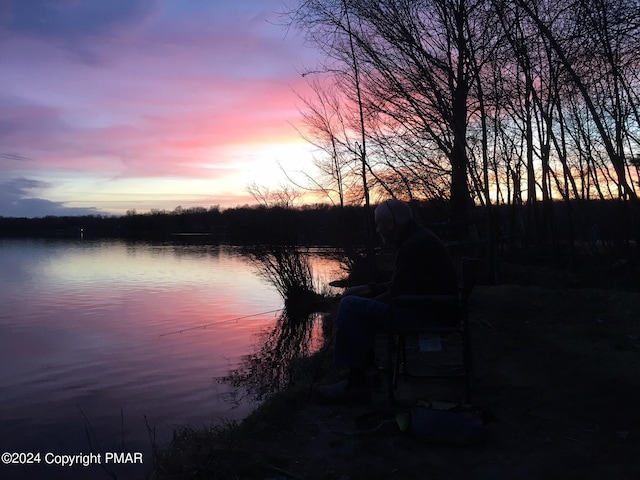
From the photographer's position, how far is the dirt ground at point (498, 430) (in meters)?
2.68

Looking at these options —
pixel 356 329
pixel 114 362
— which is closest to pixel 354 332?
pixel 356 329

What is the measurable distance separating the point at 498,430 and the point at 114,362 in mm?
7279

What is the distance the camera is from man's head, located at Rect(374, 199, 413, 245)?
147 inches

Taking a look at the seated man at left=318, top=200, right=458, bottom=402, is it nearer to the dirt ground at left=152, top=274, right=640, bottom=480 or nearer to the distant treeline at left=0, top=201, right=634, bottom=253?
the dirt ground at left=152, top=274, right=640, bottom=480

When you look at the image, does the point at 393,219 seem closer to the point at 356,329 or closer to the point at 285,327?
the point at 356,329

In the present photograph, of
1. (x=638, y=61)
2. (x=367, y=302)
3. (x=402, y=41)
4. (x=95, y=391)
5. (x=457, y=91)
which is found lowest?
(x=95, y=391)

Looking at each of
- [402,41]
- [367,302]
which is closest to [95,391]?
[367,302]

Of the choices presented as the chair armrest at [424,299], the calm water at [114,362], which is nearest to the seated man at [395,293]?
the chair armrest at [424,299]

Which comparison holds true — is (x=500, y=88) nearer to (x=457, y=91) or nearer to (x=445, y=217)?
(x=457, y=91)

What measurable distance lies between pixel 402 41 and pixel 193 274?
1746 cm

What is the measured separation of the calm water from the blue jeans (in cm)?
215

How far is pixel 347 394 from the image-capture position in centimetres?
371

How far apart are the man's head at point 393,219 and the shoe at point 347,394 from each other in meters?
1.06

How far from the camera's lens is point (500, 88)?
424 inches
